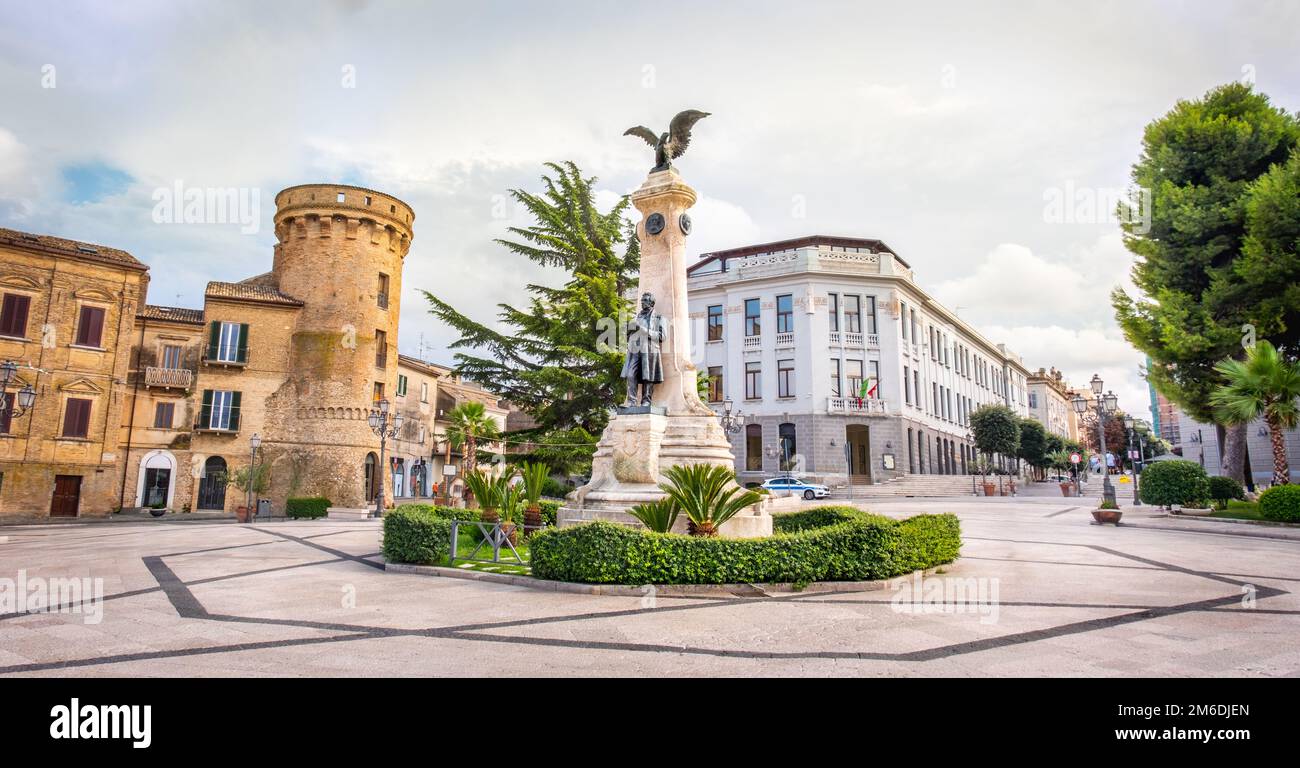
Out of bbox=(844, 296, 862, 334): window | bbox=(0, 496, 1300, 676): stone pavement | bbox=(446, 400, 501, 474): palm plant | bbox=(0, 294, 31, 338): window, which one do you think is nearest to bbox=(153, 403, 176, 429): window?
bbox=(0, 294, 31, 338): window

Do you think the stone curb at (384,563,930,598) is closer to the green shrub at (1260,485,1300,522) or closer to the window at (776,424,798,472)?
the green shrub at (1260,485,1300,522)

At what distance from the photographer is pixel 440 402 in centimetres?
5072

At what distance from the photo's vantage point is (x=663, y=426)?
1277 cm

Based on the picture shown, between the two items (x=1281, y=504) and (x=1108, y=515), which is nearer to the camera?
(x=1281, y=504)

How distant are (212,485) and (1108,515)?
38.9 m

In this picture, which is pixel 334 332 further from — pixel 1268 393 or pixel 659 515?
pixel 1268 393

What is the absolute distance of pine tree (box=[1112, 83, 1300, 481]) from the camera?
22938 mm

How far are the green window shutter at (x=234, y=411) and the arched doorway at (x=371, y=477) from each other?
6.56m

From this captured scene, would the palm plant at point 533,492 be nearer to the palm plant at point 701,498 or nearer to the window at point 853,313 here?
the palm plant at point 701,498

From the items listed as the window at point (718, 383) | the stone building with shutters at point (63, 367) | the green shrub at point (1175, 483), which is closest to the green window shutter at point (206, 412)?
the stone building with shutters at point (63, 367)

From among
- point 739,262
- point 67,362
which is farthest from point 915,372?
point 67,362

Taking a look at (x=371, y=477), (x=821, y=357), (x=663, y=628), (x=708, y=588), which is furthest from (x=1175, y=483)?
(x=371, y=477)

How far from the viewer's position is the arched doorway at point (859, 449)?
132ft
